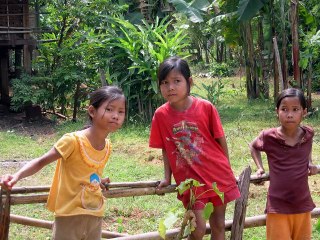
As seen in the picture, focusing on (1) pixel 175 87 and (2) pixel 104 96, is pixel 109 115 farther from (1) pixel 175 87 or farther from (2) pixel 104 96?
(1) pixel 175 87

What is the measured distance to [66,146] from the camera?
105 inches

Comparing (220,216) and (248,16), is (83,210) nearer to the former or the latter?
(220,216)

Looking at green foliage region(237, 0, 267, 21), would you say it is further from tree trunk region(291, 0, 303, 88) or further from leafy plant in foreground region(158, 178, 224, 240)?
leafy plant in foreground region(158, 178, 224, 240)

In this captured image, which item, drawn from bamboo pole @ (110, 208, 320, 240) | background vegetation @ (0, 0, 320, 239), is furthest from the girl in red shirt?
background vegetation @ (0, 0, 320, 239)

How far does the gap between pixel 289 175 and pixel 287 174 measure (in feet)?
0.04

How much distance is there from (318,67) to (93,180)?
33.9 feet

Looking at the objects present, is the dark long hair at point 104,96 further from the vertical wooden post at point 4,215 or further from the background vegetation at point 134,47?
the background vegetation at point 134,47

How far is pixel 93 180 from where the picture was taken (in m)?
2.77

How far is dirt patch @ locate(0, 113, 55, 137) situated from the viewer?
10648 millimetres

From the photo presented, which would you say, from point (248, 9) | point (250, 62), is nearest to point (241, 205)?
point (248, 9)

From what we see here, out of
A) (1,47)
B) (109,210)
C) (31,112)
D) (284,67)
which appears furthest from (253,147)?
(1,47)

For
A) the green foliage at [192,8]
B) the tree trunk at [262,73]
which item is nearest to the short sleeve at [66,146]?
the green foliage at [192,8]

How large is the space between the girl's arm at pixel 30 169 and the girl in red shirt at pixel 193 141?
74cm

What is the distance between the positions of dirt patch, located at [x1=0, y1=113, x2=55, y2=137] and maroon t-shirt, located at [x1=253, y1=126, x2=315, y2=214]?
25.3 ft
